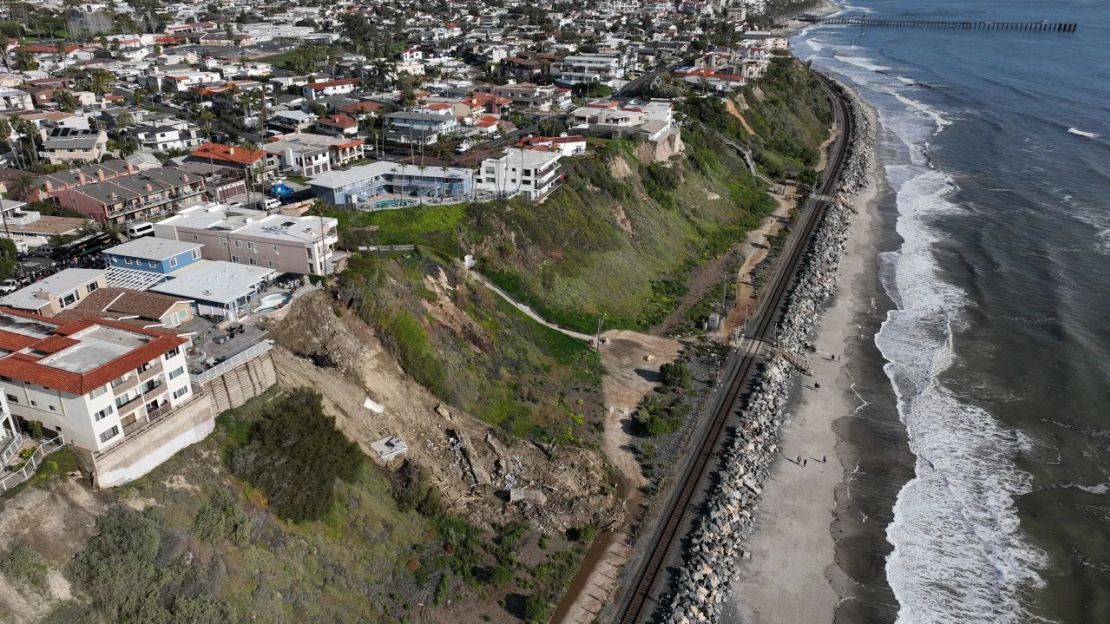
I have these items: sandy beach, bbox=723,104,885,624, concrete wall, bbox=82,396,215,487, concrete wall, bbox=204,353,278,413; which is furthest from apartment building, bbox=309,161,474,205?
sandy beach, bbox=723,104,885,624

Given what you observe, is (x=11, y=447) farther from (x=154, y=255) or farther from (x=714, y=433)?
(x=714, y=433)

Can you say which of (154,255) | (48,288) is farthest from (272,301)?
(48,288)

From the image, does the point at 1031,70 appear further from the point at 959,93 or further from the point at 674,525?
the point at 674,525

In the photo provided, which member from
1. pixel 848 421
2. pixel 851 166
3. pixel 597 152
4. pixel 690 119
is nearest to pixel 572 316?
pixel 848 421

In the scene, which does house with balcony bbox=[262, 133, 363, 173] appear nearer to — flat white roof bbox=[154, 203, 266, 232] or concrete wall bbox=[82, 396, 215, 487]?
flat white roof bbox=[154, 203, 266, 232]

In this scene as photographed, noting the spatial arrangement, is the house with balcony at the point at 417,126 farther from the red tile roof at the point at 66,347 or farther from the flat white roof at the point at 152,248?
the red tile roof at the point at 66,347

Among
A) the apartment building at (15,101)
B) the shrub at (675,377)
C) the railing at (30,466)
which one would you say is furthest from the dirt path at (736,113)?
the railing at (30,466)
